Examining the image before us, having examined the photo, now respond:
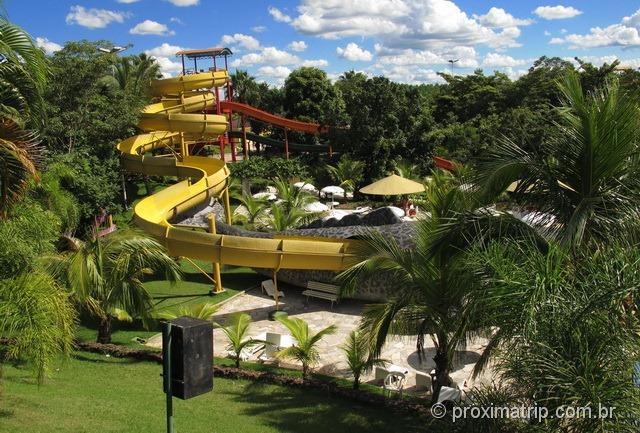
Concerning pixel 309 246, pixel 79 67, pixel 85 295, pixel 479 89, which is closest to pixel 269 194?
pixel 79 67

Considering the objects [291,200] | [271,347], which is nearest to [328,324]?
[271,347]

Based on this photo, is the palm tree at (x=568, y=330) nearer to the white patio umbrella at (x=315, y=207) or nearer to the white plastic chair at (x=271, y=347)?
the white plastic chair at (x=271, y=347)

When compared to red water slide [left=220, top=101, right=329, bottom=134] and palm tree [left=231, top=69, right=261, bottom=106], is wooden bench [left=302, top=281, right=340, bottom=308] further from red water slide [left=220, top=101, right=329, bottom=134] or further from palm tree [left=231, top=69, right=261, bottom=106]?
palm tree [left=231, top=69, right=261, bottom=106]

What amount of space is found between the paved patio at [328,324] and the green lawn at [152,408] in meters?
1.72

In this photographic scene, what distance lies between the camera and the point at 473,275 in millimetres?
5855

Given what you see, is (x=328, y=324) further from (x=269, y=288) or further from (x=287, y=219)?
(x=287, y=219)

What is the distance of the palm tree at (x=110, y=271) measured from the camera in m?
11.2

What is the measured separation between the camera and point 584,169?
20.5 feet

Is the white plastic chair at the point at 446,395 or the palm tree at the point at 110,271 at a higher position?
the palm tree at the point at 110,271

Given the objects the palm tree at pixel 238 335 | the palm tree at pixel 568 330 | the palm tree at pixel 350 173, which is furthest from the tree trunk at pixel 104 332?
the palm tree at pixel 350 173

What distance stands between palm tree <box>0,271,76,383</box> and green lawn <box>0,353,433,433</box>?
0.91 meters

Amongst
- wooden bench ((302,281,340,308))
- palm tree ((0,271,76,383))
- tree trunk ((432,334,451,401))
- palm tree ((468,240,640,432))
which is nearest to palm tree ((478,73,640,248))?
palm tree ((468,240,640,432))

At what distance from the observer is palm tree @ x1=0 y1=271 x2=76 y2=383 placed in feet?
23.4

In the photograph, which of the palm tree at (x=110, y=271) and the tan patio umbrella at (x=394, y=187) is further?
the tan patio umbrella at (x=394, y=187)
